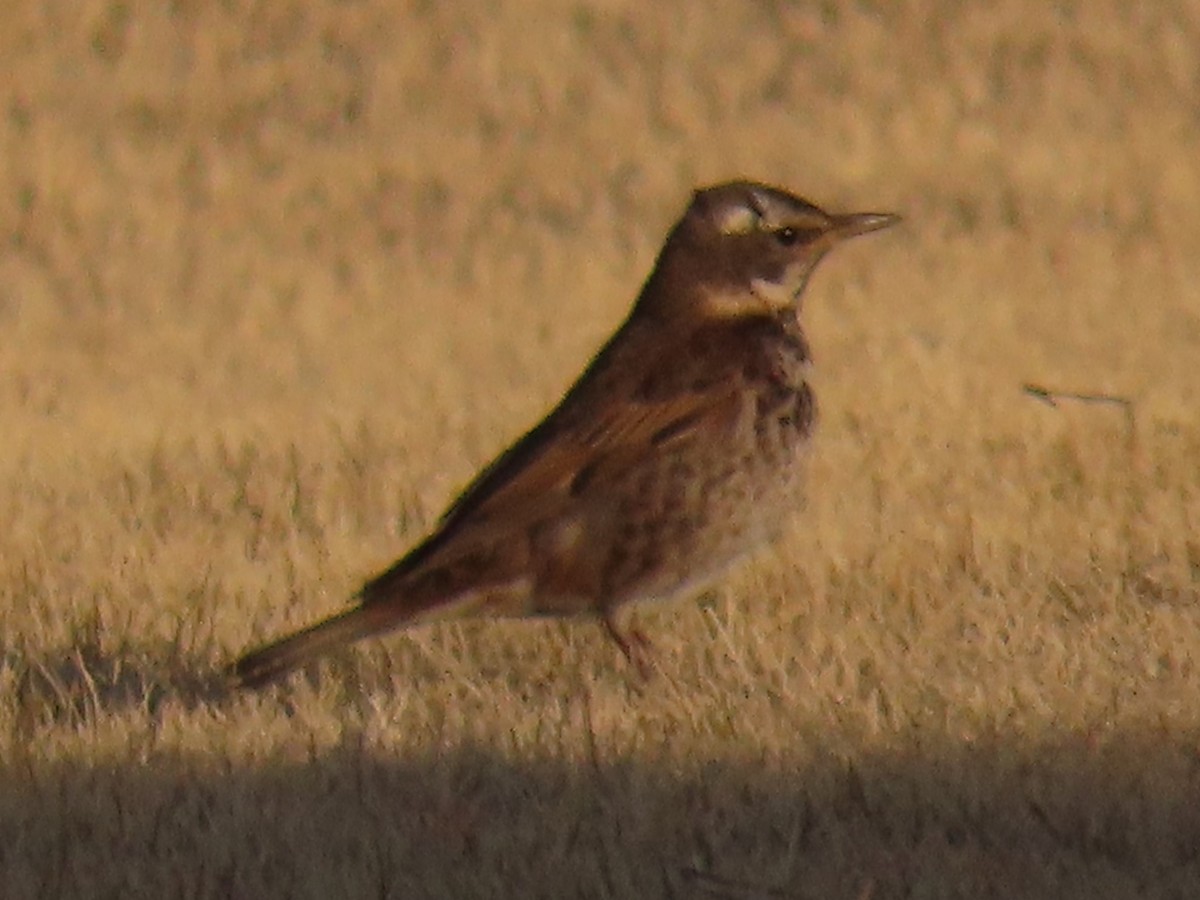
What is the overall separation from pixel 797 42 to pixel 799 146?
1.35 m

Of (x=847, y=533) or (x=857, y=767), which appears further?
(x=847, y=533)

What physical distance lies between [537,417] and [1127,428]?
232 centimetres

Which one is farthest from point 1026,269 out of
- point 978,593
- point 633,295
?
point 978,593

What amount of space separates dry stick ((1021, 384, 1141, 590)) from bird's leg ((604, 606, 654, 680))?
4.60 feet

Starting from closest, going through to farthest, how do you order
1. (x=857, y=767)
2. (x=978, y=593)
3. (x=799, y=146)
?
(x=857, y=767) → (x=978, y=593) → (x=799, y=146)

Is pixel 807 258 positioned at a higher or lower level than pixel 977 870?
higher

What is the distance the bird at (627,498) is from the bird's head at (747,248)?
145 mm

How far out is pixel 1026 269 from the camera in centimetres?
1483

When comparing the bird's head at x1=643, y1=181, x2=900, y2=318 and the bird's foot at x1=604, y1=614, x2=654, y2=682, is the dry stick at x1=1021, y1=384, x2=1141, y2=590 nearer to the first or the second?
the bird's head at x1=643, y1=181, x2=900, y2=318

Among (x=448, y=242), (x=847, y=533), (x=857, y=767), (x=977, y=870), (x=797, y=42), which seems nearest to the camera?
(x=977, y=870)

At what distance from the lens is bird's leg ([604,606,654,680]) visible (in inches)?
274

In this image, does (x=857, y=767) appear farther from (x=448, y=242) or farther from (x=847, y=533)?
(x=448, y=242)

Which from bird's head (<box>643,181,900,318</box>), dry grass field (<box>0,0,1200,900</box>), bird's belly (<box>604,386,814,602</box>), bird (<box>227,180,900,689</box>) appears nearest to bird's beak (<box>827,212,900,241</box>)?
bird's head (<box>643,181,900,318</box>)

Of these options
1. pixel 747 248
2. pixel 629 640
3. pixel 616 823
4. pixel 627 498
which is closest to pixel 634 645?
pixel 629 640
